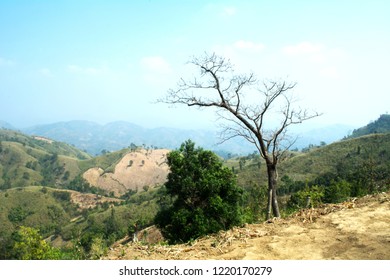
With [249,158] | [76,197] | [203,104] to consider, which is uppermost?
[203,104]

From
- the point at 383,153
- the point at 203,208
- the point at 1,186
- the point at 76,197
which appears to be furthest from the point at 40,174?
the point at 203,208

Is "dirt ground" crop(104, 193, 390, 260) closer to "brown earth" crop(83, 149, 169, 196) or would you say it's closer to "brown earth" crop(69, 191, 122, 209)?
"brown earth" crop(69, 191, 122, 209)

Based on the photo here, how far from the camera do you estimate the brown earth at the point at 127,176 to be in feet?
551

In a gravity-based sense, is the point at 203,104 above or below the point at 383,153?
above

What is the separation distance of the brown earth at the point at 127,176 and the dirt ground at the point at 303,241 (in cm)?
15127

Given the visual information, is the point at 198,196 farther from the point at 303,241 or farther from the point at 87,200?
the point at 87,200

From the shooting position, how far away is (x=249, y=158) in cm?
15375

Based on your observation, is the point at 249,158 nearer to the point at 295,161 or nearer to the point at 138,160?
the point at 295,161

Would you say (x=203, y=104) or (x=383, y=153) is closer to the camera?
(x=203, y=104)

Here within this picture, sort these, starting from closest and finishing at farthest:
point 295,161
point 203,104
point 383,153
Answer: point 203,104, point 383,153, point 295,161

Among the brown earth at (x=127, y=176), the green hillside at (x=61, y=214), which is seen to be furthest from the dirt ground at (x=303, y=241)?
the brown earth at (x=127, y=176)

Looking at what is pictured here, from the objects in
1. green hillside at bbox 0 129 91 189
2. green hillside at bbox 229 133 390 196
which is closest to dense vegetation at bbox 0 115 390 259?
green hillside at bbox 229 133 390 196
